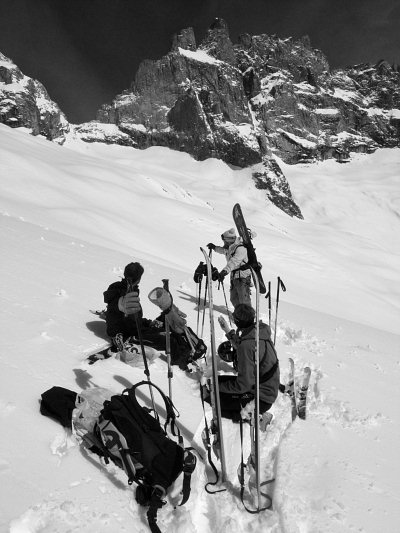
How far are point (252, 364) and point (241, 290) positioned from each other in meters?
3.87

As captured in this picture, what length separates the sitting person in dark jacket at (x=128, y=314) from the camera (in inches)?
211

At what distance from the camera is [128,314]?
534 centimetres

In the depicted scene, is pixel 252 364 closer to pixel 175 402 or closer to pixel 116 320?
pixel 175 402

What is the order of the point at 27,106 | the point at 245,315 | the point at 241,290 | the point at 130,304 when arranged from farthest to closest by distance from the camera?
1. the point at 27,106
2. the point at 241,290
3. the point at 130,304
4. the point at 245,315

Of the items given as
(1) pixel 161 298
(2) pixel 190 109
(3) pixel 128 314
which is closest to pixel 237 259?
(1) pixel 161 298

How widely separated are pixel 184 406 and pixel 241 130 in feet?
559

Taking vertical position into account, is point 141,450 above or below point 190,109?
below

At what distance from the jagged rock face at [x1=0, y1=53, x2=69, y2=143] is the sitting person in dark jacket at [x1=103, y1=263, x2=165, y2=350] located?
136m

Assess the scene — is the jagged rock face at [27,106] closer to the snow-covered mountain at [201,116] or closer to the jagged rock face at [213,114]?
the snow-covered mountain at [201,116]

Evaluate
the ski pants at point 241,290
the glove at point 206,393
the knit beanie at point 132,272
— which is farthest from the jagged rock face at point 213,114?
the glove at point 206,393

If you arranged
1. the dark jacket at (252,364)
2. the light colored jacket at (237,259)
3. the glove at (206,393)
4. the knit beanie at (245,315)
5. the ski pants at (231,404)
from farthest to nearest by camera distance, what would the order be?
the light colored jacket at (237,259) → the glove at (206,393) → the ski pants at (231,404) → the knit beanie at (245,315) → the dark jacket at (252,364)

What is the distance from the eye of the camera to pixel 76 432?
A: 357 cm

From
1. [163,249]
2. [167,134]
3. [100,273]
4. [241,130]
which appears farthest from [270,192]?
[100,273]

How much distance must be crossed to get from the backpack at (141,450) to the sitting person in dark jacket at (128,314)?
1.94 meters
